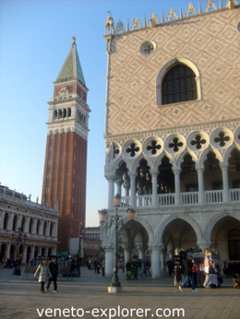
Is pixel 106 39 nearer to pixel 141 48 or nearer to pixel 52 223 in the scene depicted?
pixel 141 48

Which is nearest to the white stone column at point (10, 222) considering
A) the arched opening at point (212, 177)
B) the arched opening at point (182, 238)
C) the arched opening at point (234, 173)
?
the arched opening at point (182, 238)

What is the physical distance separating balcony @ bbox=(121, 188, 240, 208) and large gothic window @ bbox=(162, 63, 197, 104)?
5261 millimetres

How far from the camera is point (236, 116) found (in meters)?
17.7

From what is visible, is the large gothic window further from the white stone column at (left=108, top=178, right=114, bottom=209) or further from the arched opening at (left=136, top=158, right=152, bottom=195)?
the white stone column at (left=108, top=178, right=114, bottom=209)

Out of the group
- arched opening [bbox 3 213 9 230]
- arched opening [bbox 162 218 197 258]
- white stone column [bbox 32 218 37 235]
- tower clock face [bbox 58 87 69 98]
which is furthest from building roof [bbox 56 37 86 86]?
arched opening [bbox 162 218 197 258]

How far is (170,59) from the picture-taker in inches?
800

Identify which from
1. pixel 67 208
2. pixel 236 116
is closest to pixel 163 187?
pixel 236 116

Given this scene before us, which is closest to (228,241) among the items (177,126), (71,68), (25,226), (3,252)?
(177,126)

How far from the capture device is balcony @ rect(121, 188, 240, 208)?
17281 millimetres

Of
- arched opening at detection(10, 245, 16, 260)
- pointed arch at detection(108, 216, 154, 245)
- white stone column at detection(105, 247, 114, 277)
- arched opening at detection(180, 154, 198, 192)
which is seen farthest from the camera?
arched opening at detection(10, 245, 16, 260)

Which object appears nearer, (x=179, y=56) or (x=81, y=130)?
(x=179, y=56)

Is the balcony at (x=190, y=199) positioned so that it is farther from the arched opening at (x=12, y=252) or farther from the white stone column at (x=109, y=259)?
the arched opening at (x=12, y=252)

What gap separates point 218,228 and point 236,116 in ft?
19.5

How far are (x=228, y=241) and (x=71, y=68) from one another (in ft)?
167
